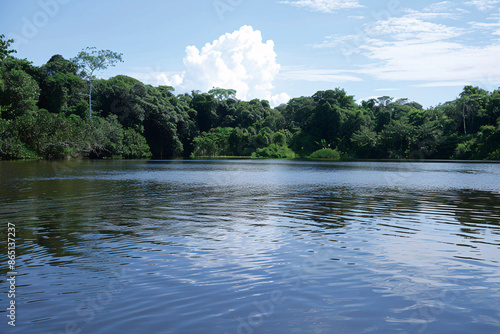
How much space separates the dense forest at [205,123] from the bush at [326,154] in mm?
271

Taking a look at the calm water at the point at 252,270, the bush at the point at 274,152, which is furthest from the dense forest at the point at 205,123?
the calm water at the point at 252,270

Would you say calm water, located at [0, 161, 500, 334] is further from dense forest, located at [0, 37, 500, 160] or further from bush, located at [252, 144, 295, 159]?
bush, located at [252, 144, 295, 159]

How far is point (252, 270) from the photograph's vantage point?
7426 mm

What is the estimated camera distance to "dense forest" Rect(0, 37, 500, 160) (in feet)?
197

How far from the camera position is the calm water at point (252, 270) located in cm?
527

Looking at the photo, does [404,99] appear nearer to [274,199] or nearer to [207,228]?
[274,199]

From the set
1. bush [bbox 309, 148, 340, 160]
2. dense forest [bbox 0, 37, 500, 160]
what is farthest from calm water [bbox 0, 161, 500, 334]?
bush [bbox 309, 148, 340, 160]

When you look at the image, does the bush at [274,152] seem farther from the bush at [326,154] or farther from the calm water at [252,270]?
the calm water at [252,270]

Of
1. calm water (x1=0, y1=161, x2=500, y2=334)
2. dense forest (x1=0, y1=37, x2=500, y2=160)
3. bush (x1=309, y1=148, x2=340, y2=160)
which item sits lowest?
calm water (x1=0, y1=161, x2=500, y2=334)

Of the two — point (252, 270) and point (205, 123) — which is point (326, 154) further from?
point (252, 270)

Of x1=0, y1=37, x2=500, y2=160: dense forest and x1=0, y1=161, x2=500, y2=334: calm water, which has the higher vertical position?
x1=0, y1=37, x2=500, y2=160: dense forest

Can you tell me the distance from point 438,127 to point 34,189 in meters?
88.3

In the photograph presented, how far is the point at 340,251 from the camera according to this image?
8969 mm

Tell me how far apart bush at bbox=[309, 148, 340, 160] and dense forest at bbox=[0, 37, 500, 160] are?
271 mm
